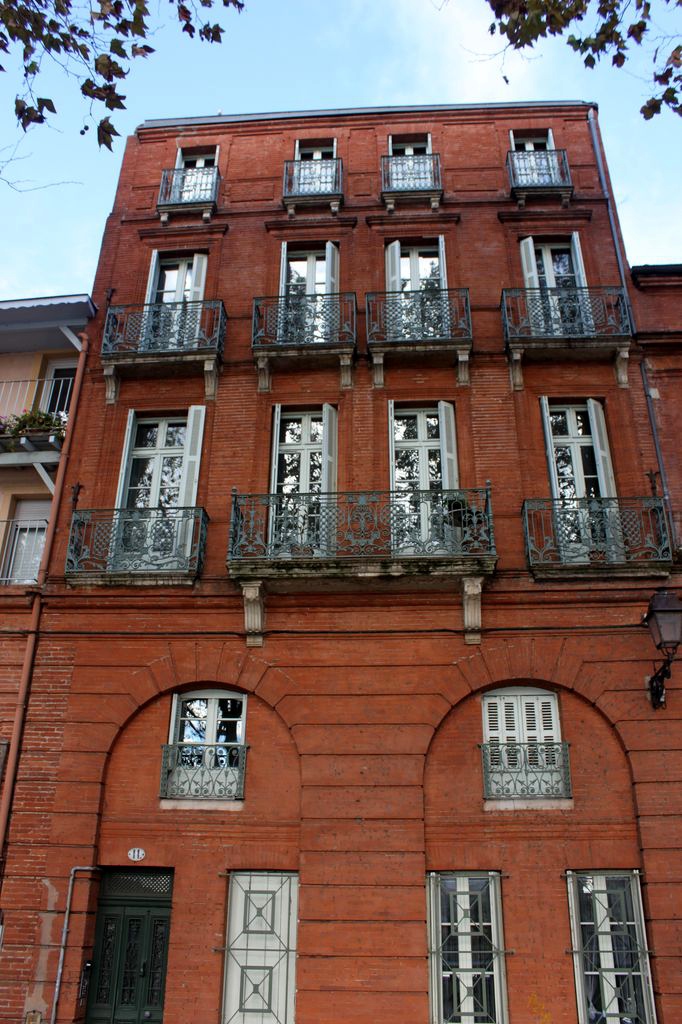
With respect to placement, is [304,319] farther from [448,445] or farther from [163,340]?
[448,445]

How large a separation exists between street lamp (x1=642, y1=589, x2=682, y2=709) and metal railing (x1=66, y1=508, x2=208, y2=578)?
19.7ft

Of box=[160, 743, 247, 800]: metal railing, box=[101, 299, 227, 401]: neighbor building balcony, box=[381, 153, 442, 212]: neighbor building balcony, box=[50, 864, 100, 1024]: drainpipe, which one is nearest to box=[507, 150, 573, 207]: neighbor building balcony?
box=[381, 153, 442, 212]: neighbor building balcony

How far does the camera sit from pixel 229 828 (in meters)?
9.83

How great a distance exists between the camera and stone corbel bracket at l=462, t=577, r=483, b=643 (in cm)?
1038

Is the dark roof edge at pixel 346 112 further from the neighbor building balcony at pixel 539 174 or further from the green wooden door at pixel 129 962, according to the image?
the green wooden door at pixel 129 962

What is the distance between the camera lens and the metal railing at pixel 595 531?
34.9ft

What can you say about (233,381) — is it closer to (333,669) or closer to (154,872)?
(333,669)

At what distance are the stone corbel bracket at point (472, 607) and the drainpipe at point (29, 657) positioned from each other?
19.7ft

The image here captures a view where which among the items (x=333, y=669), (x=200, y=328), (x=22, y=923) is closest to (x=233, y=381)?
(x=200, y=328)

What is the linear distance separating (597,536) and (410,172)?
7847mm

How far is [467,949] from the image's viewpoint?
9.20 metres

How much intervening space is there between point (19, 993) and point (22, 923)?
0.74 metres

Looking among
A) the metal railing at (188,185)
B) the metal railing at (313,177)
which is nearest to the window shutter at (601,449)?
the metal railing at (313,177)

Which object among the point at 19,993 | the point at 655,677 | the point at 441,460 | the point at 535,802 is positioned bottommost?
the point at 19,993
